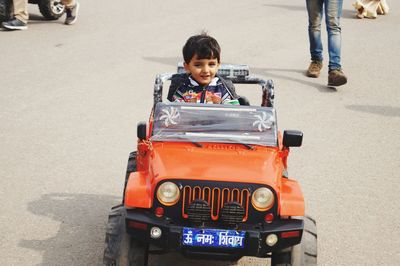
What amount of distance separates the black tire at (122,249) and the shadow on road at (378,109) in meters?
5.72

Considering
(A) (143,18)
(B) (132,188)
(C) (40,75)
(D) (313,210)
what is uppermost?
(A) (143,18)

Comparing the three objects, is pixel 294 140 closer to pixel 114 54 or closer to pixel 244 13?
pixel 114 54

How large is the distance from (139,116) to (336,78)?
2.99 m

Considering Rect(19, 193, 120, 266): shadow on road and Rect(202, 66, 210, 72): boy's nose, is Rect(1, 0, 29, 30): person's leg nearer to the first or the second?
Rect(19, 193, 120, 266): shadow on road

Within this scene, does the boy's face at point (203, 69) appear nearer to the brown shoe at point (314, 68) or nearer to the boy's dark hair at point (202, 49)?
the boy's dark hair at point (202, 49)

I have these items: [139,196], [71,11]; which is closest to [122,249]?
[139,196]

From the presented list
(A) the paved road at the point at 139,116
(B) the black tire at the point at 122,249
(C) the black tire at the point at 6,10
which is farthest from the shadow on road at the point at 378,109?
(C) the black tire at the point at 6,10

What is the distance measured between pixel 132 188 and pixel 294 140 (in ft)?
3.96

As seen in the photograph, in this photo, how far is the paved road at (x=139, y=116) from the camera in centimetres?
598

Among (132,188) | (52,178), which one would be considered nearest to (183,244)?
(132,188)

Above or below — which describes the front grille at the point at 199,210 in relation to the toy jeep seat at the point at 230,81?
below

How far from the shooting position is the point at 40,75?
10.5 meters

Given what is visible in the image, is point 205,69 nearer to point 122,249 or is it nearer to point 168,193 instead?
point 168,193

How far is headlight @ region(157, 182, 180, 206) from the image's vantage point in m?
4.51
